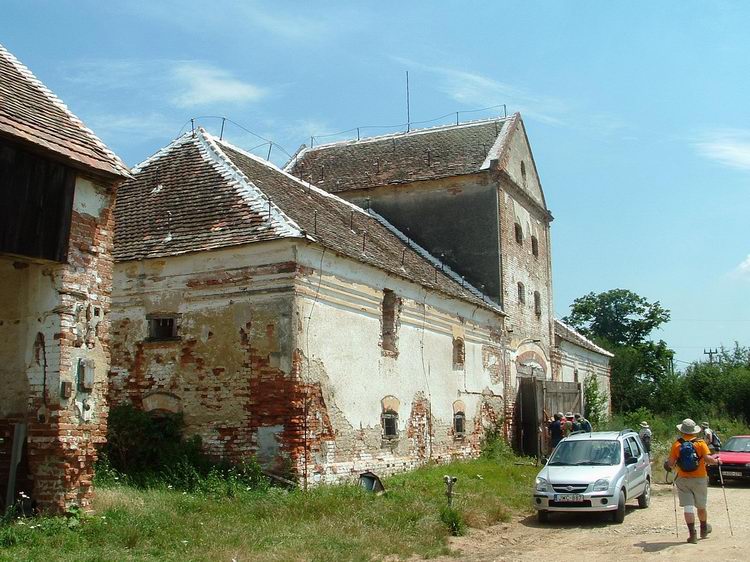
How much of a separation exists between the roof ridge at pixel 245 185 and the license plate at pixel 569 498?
670cm

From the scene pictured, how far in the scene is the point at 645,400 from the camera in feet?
157

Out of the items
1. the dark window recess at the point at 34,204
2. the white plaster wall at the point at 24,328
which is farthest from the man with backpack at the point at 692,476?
the dark window recess at the point at 34,204

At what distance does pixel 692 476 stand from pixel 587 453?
12.0 feet

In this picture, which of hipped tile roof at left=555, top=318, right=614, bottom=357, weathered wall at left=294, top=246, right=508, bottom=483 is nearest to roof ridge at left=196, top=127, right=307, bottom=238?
weathered wall at left=294, top=246, right=508, bottom=483

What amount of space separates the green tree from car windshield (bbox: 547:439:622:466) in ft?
111

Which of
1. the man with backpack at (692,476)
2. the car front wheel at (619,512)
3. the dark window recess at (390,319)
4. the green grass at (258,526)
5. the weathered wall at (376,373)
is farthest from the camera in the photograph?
the dark window recess at (390,319)

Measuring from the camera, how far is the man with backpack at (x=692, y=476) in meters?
11.5

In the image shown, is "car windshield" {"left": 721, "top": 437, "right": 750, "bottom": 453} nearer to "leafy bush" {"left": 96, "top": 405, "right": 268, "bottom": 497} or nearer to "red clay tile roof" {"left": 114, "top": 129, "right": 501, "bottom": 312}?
"red clay tile roof" {"left": 114, "top": 129, "right": 501, "bottom": 312}

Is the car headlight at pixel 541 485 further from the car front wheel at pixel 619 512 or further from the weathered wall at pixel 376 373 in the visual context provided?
the weathered wall at pixel 376 373

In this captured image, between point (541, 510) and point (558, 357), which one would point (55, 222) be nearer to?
point (541, 510)

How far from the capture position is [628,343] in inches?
2270

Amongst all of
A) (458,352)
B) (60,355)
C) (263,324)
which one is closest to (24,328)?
(60,355)

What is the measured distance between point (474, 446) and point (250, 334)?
9.40 meters

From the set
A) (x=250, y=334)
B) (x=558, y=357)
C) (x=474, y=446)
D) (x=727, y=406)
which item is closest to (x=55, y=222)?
(x=250, y=334)
